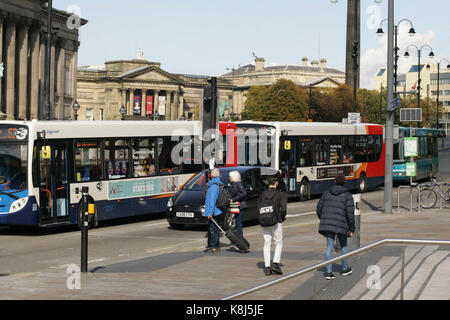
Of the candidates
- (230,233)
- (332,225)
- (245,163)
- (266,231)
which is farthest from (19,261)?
(245,163)

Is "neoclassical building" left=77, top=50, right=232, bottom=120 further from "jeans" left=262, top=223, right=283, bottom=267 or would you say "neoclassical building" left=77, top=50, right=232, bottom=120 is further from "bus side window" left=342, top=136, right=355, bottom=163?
"jeans" left=262, top=223, right=283, bottom=267

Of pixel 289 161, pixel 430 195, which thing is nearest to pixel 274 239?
pixel 430 195

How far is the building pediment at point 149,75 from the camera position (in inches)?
6117

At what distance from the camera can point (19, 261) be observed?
15664 millimetres

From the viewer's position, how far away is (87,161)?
71.6 ft

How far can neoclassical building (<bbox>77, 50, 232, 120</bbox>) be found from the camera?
155 m

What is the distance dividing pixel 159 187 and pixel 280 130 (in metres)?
6.46

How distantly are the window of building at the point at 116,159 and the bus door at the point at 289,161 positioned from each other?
7627mm

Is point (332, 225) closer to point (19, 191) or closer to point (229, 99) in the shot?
point (19, 191)

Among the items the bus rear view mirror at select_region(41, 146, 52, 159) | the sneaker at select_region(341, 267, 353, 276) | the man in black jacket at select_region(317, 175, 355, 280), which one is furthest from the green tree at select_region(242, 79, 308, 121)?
the sneaker at select_region(341, 267, 353, 276)

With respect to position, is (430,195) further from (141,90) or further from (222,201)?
(141,90)

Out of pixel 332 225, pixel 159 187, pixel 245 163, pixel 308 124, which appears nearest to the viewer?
pixel 332 225

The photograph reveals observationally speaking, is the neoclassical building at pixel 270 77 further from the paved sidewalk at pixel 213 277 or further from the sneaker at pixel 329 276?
the sneaker at pixel 329 276

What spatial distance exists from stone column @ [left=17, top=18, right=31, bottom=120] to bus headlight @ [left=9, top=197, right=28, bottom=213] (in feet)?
187
